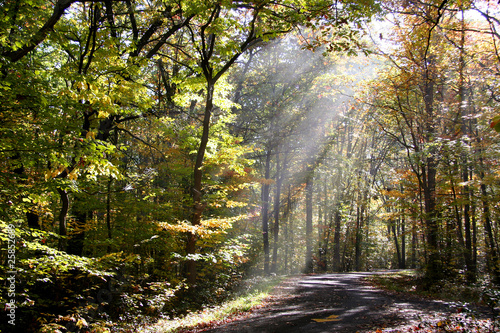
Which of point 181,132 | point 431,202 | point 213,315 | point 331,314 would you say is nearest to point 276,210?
point 431,202

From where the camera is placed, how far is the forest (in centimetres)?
550

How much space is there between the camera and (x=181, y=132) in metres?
9.16

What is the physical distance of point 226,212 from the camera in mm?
12688

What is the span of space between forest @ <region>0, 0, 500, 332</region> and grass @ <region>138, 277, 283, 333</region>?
0.59 m

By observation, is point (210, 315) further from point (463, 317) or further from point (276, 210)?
point (276, 210)

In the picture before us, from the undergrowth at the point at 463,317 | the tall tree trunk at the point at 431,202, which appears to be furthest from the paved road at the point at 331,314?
the tall tree trunk at the point at 431,202

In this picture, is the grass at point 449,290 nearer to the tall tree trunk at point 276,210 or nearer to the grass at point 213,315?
the grass at point 213,315

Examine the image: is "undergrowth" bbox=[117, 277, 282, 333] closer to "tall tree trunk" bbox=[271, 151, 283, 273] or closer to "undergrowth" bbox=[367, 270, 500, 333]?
"undergrowth" bbox=[367, 270, 500, 333]

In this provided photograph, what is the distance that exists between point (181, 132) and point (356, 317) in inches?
269

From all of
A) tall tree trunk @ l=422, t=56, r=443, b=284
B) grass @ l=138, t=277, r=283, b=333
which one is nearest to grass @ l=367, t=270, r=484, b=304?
tall tree trunk @ l=422, t=56, r=443, b=284

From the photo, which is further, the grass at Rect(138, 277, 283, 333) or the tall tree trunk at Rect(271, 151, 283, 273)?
the tall tree trunk at Rect(271, 151, 283, 273)

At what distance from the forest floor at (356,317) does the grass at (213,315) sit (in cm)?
30

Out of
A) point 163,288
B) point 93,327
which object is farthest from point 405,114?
point 93,327

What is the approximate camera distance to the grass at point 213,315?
688 cm
